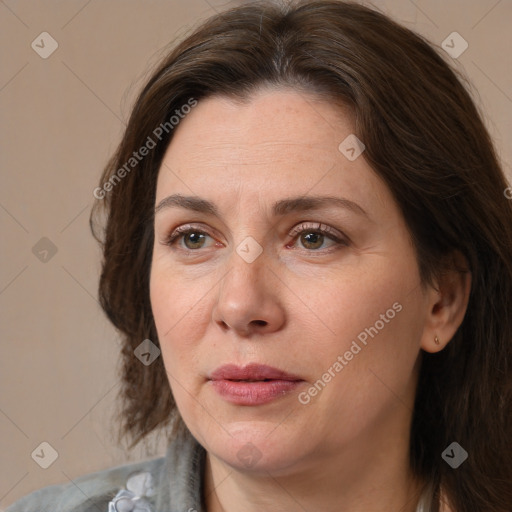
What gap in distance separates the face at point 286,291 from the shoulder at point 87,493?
0.46 metres

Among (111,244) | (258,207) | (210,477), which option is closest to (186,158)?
(258,207)

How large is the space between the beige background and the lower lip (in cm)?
145

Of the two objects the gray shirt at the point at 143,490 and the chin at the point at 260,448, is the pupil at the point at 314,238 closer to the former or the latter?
the chin at the point at 260,448

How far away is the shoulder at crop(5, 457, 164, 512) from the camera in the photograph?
249 centimetres

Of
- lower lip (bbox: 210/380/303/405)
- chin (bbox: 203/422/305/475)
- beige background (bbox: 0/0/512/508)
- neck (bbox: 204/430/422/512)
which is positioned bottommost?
neck (bbox: 204/430/422/512)

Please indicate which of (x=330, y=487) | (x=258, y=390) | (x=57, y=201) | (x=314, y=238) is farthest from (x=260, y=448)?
(x=57, y=201)

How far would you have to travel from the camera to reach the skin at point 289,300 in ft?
6.57

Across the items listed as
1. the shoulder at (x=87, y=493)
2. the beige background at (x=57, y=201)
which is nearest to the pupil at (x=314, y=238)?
the shoulder at (x=87, y=493)

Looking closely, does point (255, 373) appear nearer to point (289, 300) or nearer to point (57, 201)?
point (289, 300)

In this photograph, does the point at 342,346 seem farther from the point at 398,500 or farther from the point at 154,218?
the point at 154,218

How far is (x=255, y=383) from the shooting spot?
2.01 metres

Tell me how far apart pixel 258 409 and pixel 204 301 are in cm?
25

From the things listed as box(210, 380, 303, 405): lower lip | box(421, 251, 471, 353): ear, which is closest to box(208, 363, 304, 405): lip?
box(210, 380, 303, 405): lower lip

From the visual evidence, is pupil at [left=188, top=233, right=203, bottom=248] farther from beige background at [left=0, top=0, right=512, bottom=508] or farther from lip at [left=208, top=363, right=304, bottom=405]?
beige background at [left=0, top=0, right=512, bottom=508]
